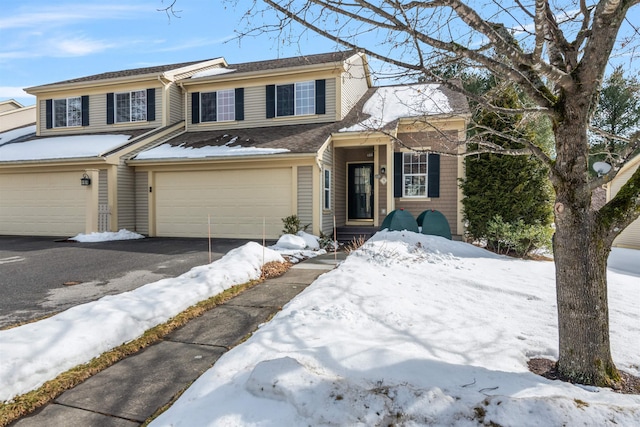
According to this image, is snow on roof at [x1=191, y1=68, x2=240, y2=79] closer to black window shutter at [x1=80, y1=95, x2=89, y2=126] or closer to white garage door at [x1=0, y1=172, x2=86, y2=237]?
black window shutter at [x1=80, y1=95, x2=89, y2=126]

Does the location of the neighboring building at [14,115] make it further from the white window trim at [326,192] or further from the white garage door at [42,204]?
the white window trim at [326,192]

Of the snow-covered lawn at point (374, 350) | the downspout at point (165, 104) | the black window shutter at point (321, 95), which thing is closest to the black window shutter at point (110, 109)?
the downspout at point (165, 104)

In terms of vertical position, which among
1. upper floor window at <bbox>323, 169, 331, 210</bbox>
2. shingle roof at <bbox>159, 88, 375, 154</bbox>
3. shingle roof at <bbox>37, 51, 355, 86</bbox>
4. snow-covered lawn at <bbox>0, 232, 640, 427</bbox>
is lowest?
snow-covered lawn at <bbox>0, 232, 640, 427</bbox>

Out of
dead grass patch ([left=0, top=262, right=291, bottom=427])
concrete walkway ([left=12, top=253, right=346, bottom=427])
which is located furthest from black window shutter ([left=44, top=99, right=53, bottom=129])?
concrete walkway ([left=12, top=253, right=346, bottom=427])

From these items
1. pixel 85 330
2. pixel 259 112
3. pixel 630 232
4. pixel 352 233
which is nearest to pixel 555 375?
pixel 85 330

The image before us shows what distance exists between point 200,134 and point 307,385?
40.1 feet

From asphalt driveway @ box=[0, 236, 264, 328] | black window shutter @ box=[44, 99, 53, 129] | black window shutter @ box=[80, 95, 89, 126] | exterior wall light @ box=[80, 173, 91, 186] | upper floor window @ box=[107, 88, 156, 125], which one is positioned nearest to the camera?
asphalt driveway @ box=[0, 236, 264, 328]

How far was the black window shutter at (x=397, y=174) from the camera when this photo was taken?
11289mm

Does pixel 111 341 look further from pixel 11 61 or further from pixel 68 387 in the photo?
pixel 11 61

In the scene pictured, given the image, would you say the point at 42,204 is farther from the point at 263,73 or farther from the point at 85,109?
the point at 263,73

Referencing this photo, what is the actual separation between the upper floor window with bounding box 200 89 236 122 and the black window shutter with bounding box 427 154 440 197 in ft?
23.0

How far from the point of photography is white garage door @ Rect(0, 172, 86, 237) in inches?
474

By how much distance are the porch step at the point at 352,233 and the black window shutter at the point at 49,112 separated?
1229cm

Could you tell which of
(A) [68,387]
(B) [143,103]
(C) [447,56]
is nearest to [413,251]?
(C) [447,56]
